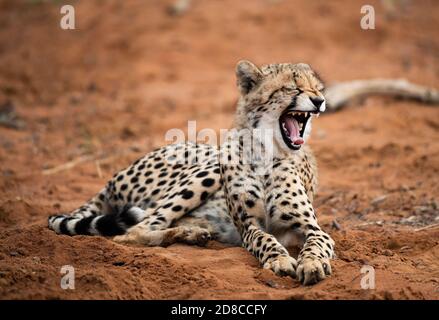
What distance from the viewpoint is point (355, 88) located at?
895 centimetres

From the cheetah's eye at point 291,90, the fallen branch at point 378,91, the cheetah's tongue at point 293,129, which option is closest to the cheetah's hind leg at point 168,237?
the cheetah's tongue at point 293,129

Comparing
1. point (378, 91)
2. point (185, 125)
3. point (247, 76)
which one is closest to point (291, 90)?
point (247, 76)

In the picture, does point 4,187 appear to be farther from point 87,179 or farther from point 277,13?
point 277,13

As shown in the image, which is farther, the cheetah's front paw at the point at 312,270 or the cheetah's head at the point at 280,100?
the cheetah's head at the point at 280,100

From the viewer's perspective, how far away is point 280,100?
4.40m

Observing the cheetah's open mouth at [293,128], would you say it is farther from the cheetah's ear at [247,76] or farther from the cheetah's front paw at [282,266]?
the cheetah's front paw at [282,266]

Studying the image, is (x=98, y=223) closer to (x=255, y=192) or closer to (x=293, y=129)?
(x=255, y=192)

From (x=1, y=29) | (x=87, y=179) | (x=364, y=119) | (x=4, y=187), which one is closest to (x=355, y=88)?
(x=364, y=119)

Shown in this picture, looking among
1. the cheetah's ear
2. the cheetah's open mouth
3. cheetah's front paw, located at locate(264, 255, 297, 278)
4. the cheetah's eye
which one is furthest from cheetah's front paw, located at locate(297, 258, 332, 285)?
the cheetah's ear

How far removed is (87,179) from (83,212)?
5.20 feet

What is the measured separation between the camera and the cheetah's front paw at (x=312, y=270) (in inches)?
146

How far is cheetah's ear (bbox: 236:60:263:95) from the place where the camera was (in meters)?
4.57

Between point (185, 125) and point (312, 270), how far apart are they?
201 inches

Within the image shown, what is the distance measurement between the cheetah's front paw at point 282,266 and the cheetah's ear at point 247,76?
3.97ft
